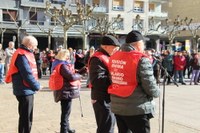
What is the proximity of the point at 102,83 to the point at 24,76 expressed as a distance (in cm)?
140

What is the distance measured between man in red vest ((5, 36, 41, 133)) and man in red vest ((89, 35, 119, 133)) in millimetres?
1126

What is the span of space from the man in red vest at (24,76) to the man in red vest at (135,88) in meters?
1.89

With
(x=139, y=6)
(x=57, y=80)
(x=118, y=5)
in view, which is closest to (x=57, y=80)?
(x=57, y=80)

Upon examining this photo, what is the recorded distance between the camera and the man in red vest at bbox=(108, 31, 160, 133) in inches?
164

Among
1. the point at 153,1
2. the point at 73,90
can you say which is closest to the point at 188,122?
the point at 73,90

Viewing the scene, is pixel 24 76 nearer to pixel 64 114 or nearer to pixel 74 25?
pixel 64 114

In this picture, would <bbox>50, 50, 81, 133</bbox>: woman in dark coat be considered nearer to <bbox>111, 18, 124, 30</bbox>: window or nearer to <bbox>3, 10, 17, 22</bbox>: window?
<bbox>3, 10, 17, 22</bbox>: window

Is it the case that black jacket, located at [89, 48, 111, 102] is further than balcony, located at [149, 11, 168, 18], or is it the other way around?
balcony, located at [149, 11, 168, 18]

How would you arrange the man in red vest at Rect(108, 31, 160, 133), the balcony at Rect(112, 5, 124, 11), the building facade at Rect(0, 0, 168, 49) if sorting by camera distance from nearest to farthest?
the man in red vest at Rect(108, 31, 160, 133) < the building facade at Rect(0, 0, 168, 49) < the balcony at Rect(112, 5, 124, 11)

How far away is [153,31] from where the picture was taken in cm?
5681

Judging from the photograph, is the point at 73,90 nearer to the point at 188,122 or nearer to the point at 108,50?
the point at 108,50

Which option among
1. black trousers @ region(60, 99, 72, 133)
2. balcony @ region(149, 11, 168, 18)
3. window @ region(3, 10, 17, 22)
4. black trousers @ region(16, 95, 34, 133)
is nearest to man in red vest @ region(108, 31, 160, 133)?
black trousers @ region(16, 95, 34, 133)

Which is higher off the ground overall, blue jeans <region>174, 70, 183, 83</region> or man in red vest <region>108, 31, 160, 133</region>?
man in red vest <region>108, 31, 160, 133</region>

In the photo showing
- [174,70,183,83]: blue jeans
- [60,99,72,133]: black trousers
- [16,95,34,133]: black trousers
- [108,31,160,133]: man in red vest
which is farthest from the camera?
[174,70,183,83]: blue jeans
